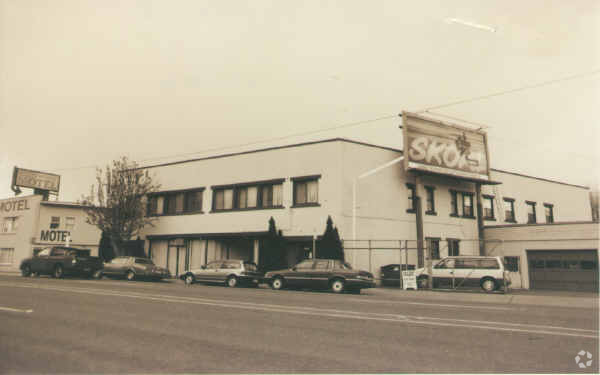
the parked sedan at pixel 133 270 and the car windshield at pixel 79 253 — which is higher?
the car windshield at pixel 79 253

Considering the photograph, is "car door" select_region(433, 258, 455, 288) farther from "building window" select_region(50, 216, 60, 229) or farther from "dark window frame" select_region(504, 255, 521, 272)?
"building window" select_region(50, 216, 60, 229)

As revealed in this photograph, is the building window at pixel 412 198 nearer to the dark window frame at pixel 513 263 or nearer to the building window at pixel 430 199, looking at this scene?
the building window at pixel 430 199

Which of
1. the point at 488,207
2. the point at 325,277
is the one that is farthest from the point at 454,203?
the point at 325,277

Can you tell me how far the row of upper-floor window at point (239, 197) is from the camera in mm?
27209

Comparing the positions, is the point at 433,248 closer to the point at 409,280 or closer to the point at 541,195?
the point at 409,280

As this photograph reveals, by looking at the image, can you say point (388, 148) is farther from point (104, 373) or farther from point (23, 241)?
point (23, 241)

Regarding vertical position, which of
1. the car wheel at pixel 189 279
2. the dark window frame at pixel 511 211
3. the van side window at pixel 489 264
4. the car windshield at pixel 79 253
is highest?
the dark window frame at pixel 511 211

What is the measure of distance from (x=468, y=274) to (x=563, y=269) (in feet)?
30.9

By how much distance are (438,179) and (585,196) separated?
68.0 ft

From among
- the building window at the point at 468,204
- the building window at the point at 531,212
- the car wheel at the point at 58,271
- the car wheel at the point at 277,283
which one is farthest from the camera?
the building window at the point at 531,212

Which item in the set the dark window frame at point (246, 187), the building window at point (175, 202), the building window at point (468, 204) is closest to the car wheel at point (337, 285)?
the dark window frame at point (246, 187)

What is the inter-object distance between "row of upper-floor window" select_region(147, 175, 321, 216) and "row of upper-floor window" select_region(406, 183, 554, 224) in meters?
6.76

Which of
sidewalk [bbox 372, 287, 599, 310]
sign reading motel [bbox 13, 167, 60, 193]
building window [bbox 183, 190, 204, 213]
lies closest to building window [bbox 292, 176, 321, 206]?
building window [bbox 183, 190, 204, 213]

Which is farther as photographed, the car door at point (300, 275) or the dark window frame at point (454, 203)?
the dark window frame at point (454, 203)
